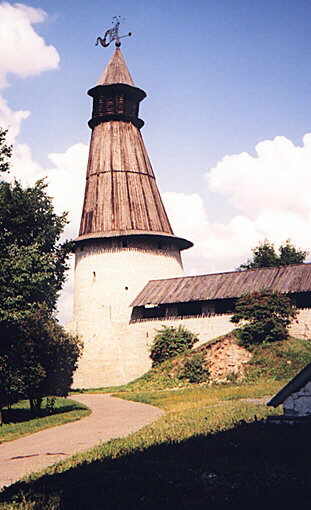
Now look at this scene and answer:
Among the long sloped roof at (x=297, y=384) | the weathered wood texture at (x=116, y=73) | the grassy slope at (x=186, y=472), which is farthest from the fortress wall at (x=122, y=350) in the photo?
the long sloped roof at (x=297, y=384)

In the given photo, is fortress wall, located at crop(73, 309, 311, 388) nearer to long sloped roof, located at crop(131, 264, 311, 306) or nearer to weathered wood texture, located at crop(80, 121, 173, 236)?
long sloped roof, located at crop(131, 264, 311, 306)

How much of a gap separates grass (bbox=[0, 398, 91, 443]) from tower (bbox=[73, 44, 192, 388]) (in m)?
14.6

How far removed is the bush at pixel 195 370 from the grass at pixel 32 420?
8.71m

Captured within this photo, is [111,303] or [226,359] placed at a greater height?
[111,303]

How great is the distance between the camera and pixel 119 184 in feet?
136

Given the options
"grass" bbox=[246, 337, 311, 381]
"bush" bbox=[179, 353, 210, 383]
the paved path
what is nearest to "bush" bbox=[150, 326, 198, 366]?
"bush" bbox=[179, 353, 210, 383]

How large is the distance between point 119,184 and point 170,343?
45.8ft

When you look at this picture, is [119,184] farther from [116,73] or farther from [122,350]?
[122,350]

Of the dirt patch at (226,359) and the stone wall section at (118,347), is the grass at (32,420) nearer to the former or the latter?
the dirt patch at (226,359)

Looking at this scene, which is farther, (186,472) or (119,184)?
(119,184)

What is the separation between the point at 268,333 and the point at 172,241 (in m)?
13.1

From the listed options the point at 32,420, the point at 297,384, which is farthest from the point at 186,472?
the point at 32,420

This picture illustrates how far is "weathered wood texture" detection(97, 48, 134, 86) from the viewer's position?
4450 centimetres

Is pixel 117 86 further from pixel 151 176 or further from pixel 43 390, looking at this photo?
pixel 43 390
